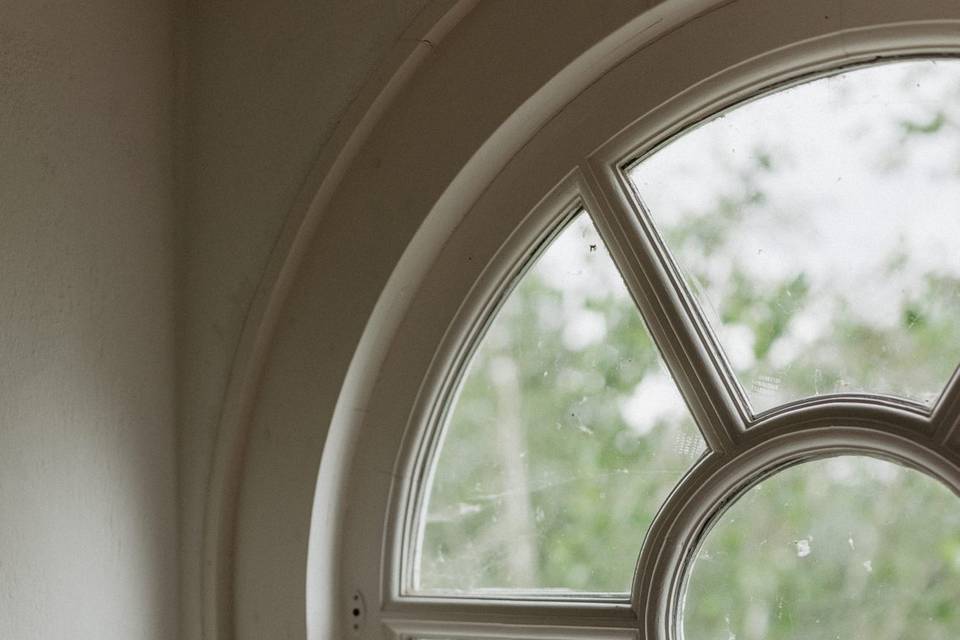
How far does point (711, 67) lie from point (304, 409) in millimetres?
574

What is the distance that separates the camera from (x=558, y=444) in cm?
105

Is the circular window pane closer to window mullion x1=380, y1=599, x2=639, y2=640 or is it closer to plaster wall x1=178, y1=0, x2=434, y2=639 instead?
window mullion x1=380, y1=599, x2=639, y2=640

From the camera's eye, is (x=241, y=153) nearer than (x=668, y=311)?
No

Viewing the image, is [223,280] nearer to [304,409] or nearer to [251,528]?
[304,409]

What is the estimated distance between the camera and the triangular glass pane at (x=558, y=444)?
3.32 feet

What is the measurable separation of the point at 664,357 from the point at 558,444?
0.15 m

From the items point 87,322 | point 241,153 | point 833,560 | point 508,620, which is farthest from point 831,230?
point 87,322

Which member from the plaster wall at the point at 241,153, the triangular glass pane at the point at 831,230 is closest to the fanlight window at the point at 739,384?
the triangular glass pane at the point at 831,230

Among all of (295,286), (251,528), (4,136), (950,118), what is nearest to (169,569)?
(251,528)

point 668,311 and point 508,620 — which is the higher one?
point 668,311

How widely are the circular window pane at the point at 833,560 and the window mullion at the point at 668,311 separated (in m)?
0.08

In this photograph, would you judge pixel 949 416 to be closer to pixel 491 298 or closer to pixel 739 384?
pixel 739 384

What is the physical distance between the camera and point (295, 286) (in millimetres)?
1136

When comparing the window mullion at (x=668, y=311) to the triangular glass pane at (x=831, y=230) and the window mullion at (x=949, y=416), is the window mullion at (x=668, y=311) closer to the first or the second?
the triangular glass pane at (x=831, y=230)
